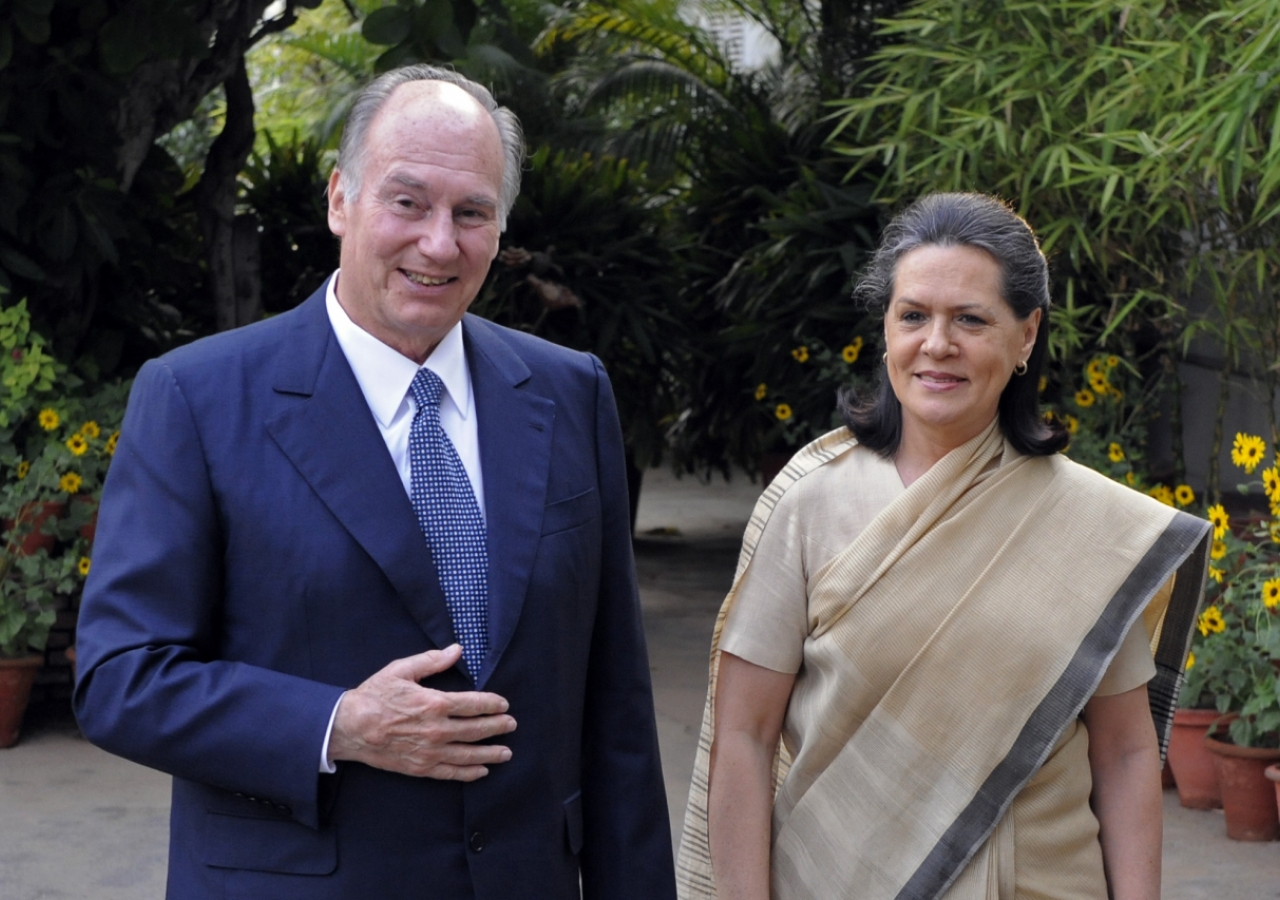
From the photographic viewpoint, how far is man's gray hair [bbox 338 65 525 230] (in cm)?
187

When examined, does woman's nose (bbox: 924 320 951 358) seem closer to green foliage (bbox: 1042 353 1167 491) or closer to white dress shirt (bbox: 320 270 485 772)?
white dress shirt (bbox: 320 270 485 772)

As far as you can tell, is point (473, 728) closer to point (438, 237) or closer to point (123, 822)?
point (438, 237)

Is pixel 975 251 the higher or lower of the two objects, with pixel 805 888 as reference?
higher

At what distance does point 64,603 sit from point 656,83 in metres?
6.89

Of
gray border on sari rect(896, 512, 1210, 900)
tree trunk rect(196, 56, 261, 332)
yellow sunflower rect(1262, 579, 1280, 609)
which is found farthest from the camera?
tree trunk rect(196, 56, 261, 332)

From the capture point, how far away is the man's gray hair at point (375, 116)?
1.87m

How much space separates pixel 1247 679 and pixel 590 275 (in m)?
4.06

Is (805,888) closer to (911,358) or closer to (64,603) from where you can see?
(911,358)

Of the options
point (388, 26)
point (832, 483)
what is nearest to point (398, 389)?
point (832, 483)

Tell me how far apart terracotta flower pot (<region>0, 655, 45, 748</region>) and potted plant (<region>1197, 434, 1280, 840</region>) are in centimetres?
357

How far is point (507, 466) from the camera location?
189 centimetres

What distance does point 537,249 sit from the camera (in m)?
7.42

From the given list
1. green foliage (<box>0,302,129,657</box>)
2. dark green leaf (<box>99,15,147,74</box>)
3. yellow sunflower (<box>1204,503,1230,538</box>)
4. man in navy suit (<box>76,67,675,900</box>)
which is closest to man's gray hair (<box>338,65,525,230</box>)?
man in navy suit (<box>76,67,675,900</box>)

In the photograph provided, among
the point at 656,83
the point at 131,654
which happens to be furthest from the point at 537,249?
the point at 131,654
